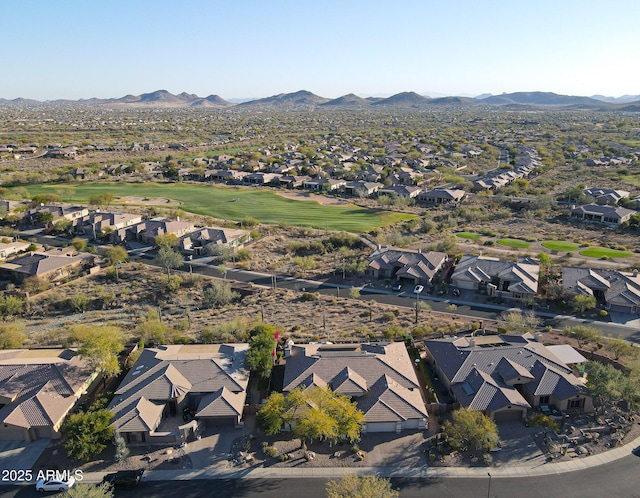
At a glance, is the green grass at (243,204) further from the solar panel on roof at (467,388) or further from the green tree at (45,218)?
the solar panel on roof at (467,388)

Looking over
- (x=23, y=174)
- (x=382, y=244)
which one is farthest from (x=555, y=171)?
(x=23, y=174)

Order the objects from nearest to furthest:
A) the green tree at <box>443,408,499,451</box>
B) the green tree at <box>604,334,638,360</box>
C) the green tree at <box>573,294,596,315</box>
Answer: the green tree at <box>443,408,499,451</box> < the green tree at <box>604,334,638,360</box> < the green tree at <box>573,294,596,315</box>

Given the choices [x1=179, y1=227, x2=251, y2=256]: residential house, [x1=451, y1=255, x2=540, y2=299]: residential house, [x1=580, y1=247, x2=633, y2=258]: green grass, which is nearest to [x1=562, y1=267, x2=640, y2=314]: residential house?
[x1=451, y1=255, x2=540, y2=299]: residential house

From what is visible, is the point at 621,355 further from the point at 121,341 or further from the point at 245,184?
the point at 245,184

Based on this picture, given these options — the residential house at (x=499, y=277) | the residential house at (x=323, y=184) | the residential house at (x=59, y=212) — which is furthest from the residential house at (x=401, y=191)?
the residential house at (x=59, y=212)

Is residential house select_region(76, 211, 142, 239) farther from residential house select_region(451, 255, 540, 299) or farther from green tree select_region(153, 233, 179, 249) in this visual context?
residential house select_region(451, 255, 540, 299)

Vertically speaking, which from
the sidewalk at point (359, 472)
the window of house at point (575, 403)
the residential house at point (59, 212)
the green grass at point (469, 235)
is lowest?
the sidewalk at point (359, 472)
